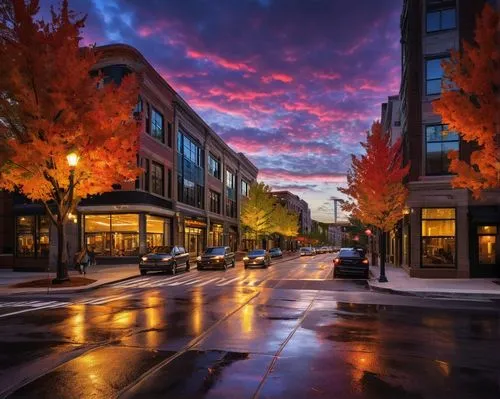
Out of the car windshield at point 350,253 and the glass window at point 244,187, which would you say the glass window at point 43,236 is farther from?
the glass window at point 244,187

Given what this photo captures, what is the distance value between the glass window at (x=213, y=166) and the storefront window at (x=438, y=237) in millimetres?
39038

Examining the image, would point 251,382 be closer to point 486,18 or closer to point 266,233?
point 486,18

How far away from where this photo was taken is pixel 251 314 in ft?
44.0

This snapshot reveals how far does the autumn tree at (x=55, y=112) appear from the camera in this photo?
68.6ft

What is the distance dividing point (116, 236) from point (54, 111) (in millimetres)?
21329

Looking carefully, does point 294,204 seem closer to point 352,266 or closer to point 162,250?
point 162,250

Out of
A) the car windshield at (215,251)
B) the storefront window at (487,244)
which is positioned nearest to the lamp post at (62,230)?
the car windshield at (215,251)

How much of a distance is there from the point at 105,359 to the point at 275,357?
2691 millimetres

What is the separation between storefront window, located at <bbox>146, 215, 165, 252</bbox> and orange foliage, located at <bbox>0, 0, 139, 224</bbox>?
1954 centimetres

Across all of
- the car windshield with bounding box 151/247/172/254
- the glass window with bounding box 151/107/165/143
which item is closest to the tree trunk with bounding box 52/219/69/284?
the car windshield with bounding box 151/247/172/254

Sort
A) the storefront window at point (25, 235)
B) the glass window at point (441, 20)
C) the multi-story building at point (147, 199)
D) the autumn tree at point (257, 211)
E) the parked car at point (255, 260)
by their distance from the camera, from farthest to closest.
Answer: the autumn tree at point (257, 211)
the parked car at point (255, 260)
the multi-story building at point (147, 199)
the storefront window at point (25, 235)
the glass window at point (441, 20)

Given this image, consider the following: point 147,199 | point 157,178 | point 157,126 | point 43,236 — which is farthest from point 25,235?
point 157,126

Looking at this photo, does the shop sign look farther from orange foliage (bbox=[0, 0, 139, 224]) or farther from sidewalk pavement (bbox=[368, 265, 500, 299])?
sidewalk pavement (bbox=[368, 265, 500, 299])

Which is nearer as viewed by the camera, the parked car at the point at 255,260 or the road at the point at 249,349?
the road at the point at 249,349
